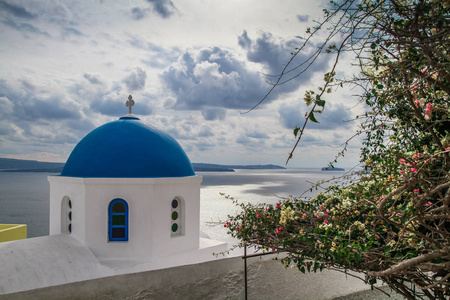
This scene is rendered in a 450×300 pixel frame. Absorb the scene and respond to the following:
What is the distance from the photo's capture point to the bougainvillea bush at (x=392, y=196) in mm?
3145

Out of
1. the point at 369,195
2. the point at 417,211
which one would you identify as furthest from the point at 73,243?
the point at 417,211

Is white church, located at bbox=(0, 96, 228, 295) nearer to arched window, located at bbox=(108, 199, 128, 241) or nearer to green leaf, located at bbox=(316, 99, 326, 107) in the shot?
arched window, located at bbox=(108, 199, 128, 241)

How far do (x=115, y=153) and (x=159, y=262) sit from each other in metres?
2.71

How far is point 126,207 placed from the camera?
822cm

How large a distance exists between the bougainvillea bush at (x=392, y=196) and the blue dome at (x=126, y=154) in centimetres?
295

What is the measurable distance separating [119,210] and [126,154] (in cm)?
131

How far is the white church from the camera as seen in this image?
7.67 m

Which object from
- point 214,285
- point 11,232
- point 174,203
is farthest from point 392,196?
point 11,232

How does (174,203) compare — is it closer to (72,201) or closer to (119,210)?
(119,210)

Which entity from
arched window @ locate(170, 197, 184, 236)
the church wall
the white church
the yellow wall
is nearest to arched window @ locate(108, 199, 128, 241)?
the white church

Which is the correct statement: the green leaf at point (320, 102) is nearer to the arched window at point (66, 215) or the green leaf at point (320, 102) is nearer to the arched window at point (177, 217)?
the arched window at point (177, 217)

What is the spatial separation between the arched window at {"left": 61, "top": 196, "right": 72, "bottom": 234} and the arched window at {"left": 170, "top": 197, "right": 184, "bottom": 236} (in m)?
2.45

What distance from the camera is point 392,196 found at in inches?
143

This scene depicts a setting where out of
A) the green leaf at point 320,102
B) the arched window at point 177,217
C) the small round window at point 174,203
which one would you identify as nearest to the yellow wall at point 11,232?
the arched window at point 177,217
